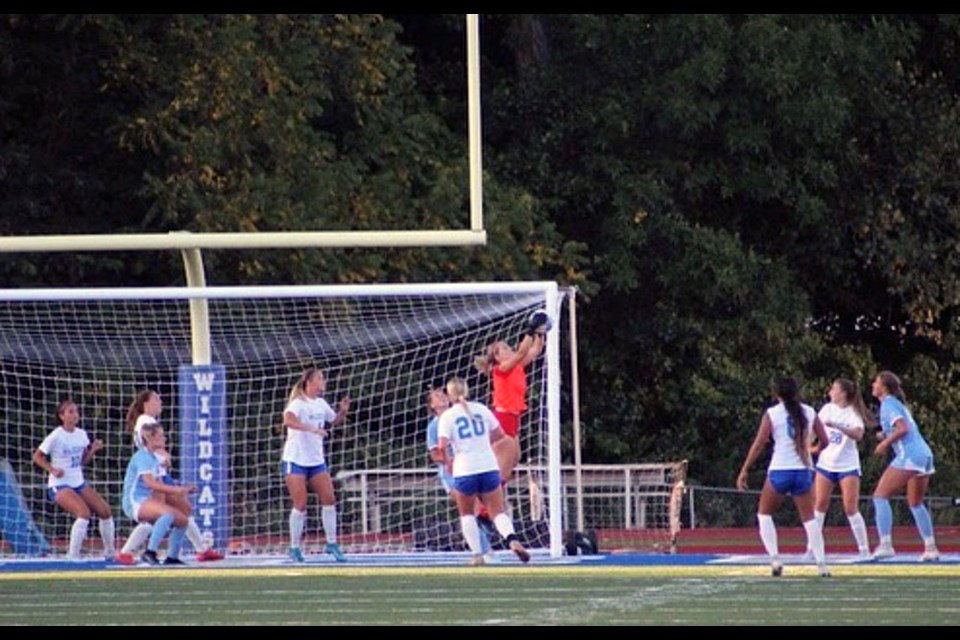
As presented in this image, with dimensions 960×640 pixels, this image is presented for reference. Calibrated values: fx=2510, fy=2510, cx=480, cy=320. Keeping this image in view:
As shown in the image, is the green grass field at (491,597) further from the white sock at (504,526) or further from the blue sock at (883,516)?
the blue sock at (883,516)

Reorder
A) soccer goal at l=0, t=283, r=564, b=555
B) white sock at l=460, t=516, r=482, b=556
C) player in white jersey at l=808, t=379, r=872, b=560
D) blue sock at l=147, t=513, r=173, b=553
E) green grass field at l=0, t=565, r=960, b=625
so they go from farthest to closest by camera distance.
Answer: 1. soccer goal at l=0, t=283, r=564, b=555
2. blue sock at l=147, t=513, r=173, b=553
3. player in white jersey at l=808, t=379, r=872, b=560
4. white sock at l=460, t=516, r=482, b=556
5. green grass field at l=0, t=565, r=960, b=625

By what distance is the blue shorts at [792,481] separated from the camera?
17.7 metres

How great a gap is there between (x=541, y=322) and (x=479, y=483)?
1.76 metres

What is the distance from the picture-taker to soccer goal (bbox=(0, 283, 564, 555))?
79.5 ft

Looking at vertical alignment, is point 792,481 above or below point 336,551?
above

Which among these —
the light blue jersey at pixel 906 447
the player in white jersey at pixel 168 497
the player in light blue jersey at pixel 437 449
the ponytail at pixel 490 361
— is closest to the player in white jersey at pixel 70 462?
the player in white jersey at pixel 168 497

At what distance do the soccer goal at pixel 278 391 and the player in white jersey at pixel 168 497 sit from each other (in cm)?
147

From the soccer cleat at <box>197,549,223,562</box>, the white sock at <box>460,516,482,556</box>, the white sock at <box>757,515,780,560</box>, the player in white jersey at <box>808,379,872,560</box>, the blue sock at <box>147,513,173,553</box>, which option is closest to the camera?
the white sock at <box>757,515,780,560</box>

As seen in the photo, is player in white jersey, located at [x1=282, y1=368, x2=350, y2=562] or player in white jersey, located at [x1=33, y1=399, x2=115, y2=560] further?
player in white jersey, located at [x1=33, y1=399, x2=115, y2=560]

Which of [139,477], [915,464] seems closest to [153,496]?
[139,477]

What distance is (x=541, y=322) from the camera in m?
20.3

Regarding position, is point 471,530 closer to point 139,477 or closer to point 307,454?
point 307,454

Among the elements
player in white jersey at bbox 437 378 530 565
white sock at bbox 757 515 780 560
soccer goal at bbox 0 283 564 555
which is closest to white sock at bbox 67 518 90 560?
soccer goal at bbox 0 283 564 555

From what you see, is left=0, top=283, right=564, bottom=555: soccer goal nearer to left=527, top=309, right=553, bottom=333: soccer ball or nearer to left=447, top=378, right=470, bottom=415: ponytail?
left=527, top=309, right=553, bottom=333: soccer ball
